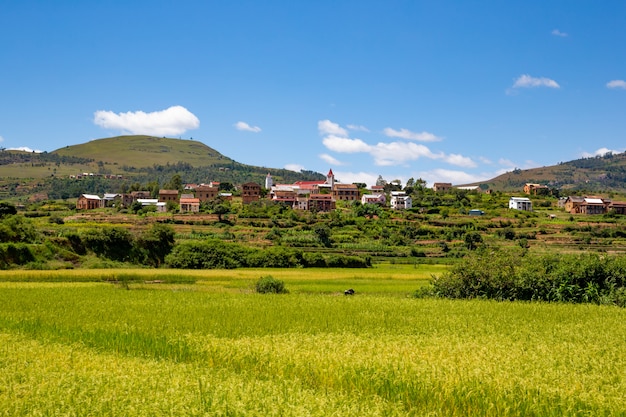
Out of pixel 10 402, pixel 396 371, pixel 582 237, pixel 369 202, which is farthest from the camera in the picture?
pixel 369 202

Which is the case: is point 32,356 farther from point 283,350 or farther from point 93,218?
point 93,218

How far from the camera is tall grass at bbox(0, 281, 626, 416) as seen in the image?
1038 cm

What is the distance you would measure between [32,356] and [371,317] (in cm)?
1296

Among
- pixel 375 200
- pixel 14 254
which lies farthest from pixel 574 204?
pixel 14 254

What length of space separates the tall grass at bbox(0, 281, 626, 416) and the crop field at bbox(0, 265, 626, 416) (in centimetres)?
4

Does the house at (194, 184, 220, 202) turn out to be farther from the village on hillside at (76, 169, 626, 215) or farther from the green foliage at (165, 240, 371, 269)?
the green foliage at (165, 240, 371, 269)

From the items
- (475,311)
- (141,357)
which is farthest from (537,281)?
(141,357)

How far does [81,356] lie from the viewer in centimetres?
1451

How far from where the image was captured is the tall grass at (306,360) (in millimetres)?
10383

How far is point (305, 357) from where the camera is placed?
14602mm

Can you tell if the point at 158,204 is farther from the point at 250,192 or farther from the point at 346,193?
the point at 346,193

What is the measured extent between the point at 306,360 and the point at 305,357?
0.85ft

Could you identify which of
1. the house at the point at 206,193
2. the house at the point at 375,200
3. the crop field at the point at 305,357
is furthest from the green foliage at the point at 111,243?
the house at the point at 375,200

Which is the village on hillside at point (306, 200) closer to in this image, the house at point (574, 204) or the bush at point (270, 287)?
the house at point (574, 204)
